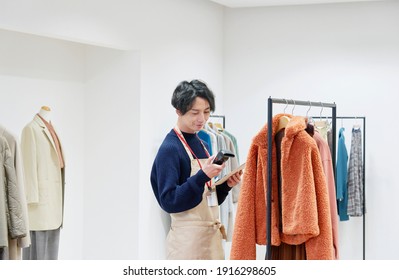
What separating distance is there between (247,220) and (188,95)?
0.66 meters

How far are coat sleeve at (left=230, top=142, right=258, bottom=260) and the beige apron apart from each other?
0.31 m

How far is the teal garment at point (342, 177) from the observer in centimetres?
522

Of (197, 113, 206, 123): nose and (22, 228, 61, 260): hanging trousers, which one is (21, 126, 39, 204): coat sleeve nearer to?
(22, 228, 61, 260): hanging trousers

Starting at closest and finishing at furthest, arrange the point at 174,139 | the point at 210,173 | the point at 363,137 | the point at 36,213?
the point at 210,173, the point at 174,139, the point at 36,213, the point at 363,137

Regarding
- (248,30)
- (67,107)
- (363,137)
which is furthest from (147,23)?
(363,137)

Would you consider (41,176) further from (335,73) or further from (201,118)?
(335,73)

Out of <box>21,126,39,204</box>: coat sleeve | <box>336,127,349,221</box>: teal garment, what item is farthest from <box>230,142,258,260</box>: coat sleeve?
<box>336,127,349,221</box>: teal garment

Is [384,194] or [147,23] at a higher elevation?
[147,23]

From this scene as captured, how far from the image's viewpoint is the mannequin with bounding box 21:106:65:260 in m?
Result: 4.01

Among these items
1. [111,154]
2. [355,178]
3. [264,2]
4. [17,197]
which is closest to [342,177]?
[355,178]

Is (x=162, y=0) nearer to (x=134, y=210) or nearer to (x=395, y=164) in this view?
(x=134, y=210)

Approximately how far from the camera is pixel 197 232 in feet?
9.82

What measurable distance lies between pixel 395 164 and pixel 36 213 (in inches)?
121

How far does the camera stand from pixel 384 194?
18.3ft
